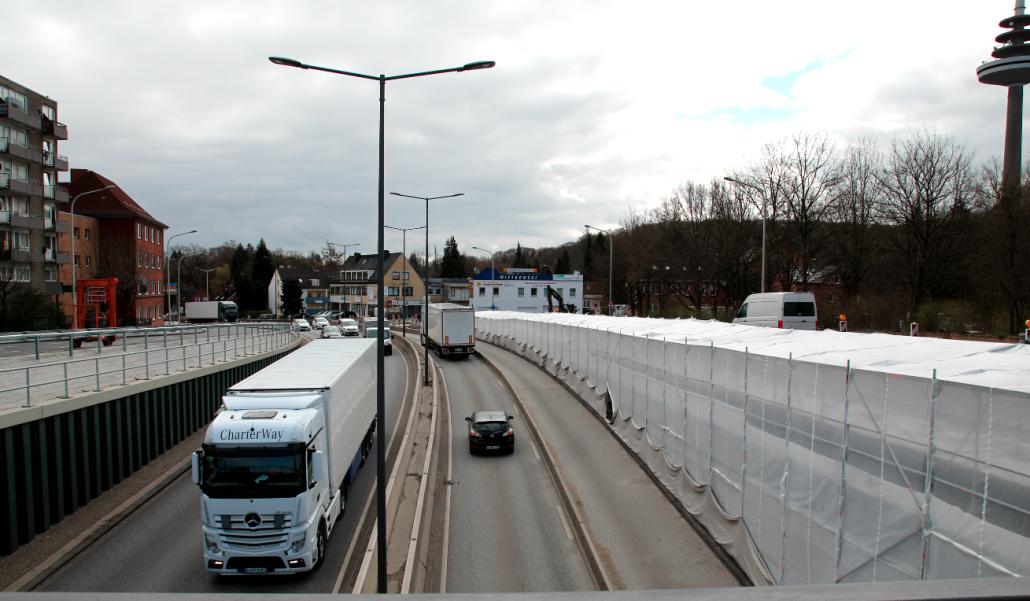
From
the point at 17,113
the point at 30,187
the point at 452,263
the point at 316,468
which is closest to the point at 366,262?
the point at 452,263

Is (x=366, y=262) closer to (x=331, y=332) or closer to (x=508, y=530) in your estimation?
(x=331, y=332)

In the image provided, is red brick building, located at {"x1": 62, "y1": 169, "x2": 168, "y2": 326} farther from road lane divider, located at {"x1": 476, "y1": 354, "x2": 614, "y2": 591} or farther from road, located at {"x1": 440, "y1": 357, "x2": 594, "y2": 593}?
road, located at {"x1": 440, "y1": 357, "x2": 594, "y2": 593}

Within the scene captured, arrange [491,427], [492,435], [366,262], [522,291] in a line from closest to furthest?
1. [492,435]
2. [491,427]
3. [522,291]
4. [366,262]

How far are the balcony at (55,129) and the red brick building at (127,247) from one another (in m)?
7.08

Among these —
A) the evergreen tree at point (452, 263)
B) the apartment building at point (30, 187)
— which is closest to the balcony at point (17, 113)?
A: the apartment building at point (30, 187)

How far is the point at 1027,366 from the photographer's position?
9102mm

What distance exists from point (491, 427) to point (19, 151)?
45.4 meters

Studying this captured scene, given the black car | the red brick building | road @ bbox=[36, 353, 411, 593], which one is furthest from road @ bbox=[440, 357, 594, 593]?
the red brick building

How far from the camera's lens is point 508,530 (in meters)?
17.2

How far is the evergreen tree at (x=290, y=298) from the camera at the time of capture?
114312 mm

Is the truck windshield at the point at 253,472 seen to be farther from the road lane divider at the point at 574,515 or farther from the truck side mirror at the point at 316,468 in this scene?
the road lane divider at the point at 574,515

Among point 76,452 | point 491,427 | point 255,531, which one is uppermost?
point 76,452

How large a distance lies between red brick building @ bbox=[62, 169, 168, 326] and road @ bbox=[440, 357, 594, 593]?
40884mm

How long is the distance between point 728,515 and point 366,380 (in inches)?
485
